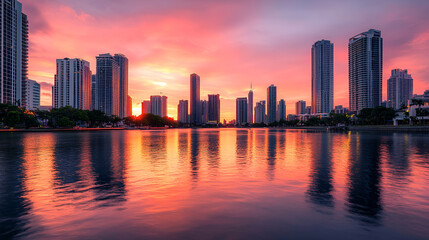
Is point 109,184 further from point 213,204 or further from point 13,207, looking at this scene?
point 213,204

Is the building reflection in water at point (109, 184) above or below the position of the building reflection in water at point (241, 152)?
above

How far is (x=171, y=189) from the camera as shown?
14.2 meters

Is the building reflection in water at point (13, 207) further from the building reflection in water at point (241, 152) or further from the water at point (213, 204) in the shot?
the building reflection in water at point (241, 152)

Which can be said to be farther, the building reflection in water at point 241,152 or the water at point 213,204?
the building reflection in water at point 241,152

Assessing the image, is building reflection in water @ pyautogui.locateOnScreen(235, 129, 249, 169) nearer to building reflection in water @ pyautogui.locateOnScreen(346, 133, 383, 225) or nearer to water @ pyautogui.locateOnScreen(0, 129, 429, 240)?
water @ pyautogui.locateOnScreen(0, 129, 429, 240)

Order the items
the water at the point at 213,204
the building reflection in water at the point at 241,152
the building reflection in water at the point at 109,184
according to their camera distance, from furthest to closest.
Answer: the building reflection in water at the point at 241,152 < the building reflection in water at the point at 109,184 < the water at the point at 213,204

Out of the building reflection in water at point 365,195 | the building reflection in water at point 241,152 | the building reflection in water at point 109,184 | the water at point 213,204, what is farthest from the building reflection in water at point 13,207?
the building reflection in water at point 241,152

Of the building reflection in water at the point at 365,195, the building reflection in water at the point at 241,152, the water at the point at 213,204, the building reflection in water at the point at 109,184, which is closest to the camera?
the water at the point at 213,204

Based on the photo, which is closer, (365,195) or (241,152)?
(365,195)

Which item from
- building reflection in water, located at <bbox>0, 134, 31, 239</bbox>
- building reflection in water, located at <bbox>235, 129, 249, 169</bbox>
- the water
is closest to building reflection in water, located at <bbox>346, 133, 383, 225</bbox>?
the water

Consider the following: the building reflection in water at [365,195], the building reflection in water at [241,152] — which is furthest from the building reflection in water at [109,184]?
the building reflection in water at [365,195]

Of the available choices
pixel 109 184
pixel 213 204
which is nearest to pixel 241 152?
pixel 109 184

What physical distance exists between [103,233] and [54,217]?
3.11 metres

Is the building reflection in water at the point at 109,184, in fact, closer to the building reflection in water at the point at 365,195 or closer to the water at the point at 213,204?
the water at the point at 213,204
